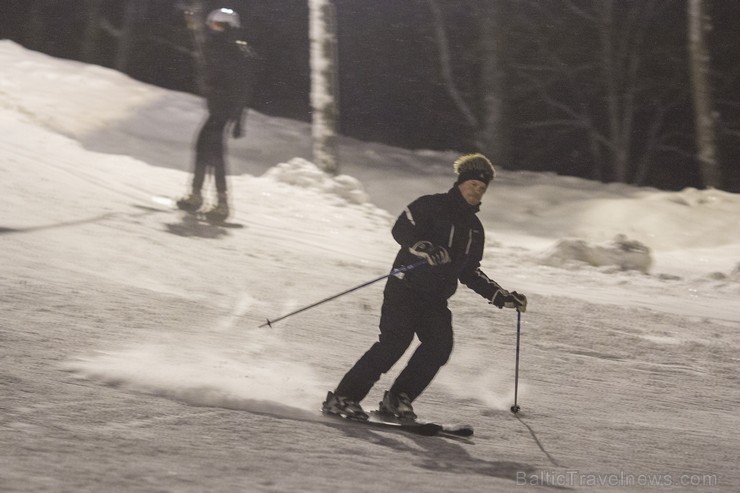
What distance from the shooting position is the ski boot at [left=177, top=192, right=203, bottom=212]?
12977 millimetres

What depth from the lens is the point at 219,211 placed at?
508 inches

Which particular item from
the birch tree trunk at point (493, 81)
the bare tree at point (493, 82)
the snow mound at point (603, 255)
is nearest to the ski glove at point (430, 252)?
the snow mound at point (603, 255)

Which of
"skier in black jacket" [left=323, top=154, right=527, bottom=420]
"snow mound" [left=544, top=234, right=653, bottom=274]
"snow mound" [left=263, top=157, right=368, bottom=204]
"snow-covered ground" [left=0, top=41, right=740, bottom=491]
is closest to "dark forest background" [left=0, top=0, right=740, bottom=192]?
"snow-covered ground" [left=0, top=41, right=740, bottom=491]

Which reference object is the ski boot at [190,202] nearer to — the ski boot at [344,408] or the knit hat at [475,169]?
the ski boot at [344,408]

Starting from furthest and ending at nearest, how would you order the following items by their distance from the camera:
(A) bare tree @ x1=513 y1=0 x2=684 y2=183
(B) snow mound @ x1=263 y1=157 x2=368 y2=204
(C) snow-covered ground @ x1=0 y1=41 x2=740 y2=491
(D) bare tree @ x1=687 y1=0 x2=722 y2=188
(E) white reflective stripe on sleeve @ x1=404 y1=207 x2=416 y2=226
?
(A) bare tree @ x1=513 y1=0 x2=684 y2=183
(D) bare tree @ x1=687 y1=0 x2=722 y2=188
(B) snow mound @ x1=263 y1=157 x2=368 y2=204
(E) white reflective stripe on sleeve @ x1=404 y1=207 x2=416 y2=226
(C) snow-covered ground @ x1=0 y1=41 x2=740 y2=491

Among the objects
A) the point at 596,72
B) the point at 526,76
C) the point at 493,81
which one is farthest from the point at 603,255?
the point at 596,72

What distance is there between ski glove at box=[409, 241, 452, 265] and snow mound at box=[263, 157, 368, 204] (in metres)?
9.43

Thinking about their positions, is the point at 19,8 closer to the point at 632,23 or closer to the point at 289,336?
the point at 632,23

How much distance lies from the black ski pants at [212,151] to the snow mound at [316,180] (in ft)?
9.52

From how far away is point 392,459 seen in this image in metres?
5.56

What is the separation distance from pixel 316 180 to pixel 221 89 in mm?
3478

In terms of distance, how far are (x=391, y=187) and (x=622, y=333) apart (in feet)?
24.4

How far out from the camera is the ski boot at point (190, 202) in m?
13.0

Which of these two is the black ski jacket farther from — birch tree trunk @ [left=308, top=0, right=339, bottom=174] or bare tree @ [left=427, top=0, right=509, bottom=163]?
bare tree @ [left=427, top=0, right=509, bottom=163]
